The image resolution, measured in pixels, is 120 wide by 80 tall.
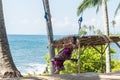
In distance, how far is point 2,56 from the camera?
10.3 meters

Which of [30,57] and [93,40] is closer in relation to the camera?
[93,40]

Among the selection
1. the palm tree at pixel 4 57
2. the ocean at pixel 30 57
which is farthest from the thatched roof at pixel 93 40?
the ocean at pixel 30 57

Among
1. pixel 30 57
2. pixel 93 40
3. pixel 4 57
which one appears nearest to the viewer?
pixel 4 57

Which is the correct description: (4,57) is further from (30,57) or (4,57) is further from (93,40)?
(30,57)

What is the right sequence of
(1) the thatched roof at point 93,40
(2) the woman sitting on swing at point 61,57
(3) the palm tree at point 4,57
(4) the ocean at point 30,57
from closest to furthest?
(3) the palm tree at point 4,57 → (1) the thatched roof at point 93,40 → (2) the woman sitting on swing at point 61,57 → (4) the ocean at point 30,57

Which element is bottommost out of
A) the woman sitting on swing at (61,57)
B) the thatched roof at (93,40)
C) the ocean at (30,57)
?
the ocean at (30,57)

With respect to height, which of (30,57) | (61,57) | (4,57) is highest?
(4,57)

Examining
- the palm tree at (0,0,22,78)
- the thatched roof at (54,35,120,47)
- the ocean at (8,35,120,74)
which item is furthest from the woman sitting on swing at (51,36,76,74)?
the ocean at (8,35,120,74)

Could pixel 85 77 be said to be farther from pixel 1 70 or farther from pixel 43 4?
pixel 43 4

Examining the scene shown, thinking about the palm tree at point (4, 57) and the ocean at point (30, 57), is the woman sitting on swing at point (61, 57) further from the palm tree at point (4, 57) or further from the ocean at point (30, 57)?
the ocean at point (30, 57)

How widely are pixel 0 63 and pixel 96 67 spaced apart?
936 cm

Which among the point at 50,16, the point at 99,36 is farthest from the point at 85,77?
the point at 50,16

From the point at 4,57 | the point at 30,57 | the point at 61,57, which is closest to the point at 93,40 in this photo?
the point at 61,57

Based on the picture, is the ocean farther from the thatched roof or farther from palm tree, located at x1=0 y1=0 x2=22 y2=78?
Answer: palm tree, located at x1=0 y1=0 x2=22 y2=78
